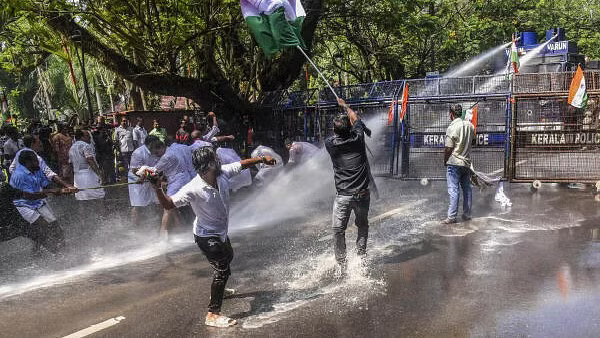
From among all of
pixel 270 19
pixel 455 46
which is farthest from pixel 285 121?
pixel 455 46

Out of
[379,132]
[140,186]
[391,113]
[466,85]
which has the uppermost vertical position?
[466,85]

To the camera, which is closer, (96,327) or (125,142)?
(96,327)

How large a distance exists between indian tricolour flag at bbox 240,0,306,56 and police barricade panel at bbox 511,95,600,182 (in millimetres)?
4524

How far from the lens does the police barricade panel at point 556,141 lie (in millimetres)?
9688

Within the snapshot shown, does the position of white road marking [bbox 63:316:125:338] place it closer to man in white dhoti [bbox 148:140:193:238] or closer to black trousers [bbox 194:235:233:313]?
black trousers [bbox 194:235:233:313]


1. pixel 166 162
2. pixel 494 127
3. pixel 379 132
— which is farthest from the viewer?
pixel 379 132

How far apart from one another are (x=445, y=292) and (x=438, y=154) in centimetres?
578

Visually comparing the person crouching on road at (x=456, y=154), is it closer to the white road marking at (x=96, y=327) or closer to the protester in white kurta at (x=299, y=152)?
the protester in white kurta at (x=299, y=152)

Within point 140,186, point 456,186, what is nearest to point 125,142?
point 140,186

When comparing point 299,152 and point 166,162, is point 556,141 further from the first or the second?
point 166,162

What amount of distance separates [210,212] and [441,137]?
7.08 meters

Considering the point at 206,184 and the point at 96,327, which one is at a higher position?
the point at 206,184

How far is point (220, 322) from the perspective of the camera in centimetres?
451

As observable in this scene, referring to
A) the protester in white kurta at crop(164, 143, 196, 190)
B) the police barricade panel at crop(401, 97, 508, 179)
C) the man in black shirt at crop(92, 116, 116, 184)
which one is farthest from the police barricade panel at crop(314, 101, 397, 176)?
the man in black shirt at crop(92, 116, 116, 184)
